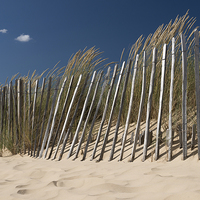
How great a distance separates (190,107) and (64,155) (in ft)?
6.28

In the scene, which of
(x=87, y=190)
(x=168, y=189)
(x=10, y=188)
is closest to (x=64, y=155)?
(x=10, y=188)

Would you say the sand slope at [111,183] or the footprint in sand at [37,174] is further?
the footprint in sand at [37,174]

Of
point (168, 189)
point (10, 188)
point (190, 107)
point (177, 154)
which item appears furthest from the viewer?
point (190, 107)

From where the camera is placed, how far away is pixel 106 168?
242 centimetres

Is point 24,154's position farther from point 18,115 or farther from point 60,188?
point 60,188

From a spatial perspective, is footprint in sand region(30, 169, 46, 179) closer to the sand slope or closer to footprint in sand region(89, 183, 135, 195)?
the sand slope

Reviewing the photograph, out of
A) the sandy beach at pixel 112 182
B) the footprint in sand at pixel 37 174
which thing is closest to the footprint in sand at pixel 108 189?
the sandy beach at pixel 112 182

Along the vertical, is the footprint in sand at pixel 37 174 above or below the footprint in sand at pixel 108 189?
below

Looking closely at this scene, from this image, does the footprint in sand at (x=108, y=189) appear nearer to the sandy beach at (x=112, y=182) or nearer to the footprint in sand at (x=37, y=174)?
the sandy beach at (x=112, y=182)

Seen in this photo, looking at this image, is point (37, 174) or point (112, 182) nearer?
point (112, 182)

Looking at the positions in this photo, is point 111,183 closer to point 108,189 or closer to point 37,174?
point 108,189

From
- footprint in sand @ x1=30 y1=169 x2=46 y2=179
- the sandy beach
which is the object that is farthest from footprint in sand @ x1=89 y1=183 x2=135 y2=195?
footprint in sand @ x1=30 y1=169 x2=46 y2=179

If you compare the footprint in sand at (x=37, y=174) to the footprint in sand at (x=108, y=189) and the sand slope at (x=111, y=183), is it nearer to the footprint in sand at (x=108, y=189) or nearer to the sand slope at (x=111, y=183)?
the sand slope at (x=111, y=183)

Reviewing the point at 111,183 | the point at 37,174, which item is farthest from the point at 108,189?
the point at 37,174
